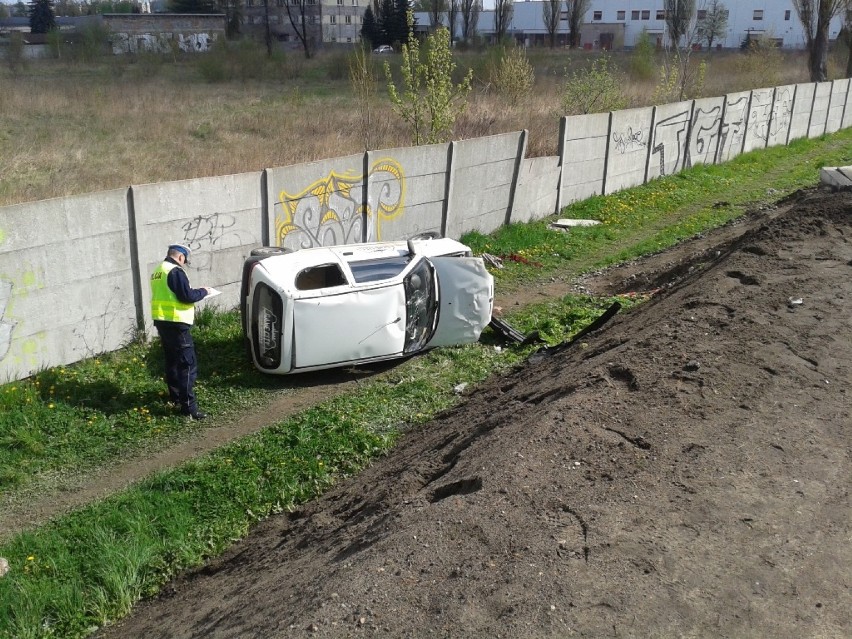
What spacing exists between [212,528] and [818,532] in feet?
16.0

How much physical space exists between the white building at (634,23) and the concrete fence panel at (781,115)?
5234 centimetres

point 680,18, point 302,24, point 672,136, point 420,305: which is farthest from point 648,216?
point 302,24

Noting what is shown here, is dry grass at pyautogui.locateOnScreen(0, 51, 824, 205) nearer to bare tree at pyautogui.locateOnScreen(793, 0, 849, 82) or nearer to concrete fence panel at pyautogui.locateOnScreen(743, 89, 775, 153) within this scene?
bare tree at pyautogui.locateOnScreen(793, 0, 849, 82)

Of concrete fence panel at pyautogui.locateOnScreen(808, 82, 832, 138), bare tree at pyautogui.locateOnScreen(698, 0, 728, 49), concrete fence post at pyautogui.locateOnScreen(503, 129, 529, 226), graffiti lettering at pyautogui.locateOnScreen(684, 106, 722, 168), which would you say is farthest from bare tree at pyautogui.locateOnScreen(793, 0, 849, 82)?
bare tree at pyautogui.locateOnScreen(698, 0, 728, 49)

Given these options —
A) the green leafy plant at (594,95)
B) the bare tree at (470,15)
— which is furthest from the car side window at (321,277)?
the bare tree at (470,15)

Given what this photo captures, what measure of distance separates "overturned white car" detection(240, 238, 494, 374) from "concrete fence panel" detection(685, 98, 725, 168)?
1509 cm

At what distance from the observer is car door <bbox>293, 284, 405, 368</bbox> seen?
9.74 m

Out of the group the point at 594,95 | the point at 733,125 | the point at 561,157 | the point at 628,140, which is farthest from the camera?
the point at 733,125

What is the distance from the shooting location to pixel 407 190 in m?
14.5

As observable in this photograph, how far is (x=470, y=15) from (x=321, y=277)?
219ft

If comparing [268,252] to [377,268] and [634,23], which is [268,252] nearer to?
[377,268]

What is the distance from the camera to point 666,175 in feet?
74.7

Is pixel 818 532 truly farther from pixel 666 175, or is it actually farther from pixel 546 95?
pixel 546 95

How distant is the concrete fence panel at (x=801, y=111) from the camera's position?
2994cm
